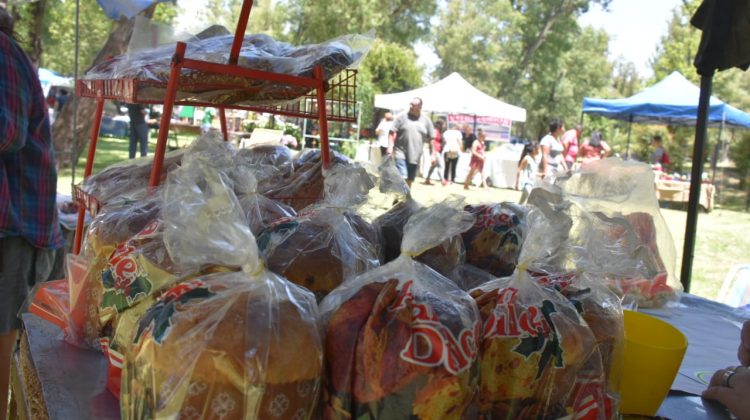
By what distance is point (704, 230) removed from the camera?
11312 millimetres

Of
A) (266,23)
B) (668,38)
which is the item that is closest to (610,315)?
(266,23)

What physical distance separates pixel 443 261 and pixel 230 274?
603 mm

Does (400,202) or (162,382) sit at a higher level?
(400,202)

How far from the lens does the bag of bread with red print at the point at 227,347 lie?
2.55ft

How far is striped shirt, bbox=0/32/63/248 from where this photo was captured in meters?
1.91

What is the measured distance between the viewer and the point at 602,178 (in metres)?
2.30

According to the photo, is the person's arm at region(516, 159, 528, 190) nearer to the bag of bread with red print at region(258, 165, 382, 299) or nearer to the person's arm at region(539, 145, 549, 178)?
the person's arm at region(539, 145, 549, 178)

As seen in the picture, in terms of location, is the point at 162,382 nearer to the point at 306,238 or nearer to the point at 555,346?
the point at 306,238

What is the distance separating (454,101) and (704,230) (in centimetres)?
714

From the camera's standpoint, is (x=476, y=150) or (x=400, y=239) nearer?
(x=400, y=239)

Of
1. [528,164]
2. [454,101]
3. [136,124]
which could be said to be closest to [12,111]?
[136,124]

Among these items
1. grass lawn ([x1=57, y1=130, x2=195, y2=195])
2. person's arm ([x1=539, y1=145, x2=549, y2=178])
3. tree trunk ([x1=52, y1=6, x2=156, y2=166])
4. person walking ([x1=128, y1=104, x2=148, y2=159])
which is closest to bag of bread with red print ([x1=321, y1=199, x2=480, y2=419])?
person walking ([x1=128, y1=104, x2=148, y2=159])

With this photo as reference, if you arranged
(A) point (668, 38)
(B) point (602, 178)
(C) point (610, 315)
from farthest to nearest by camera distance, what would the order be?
(A) point (668, 38) → (B) point (602, 178) → (C) point (610, 315)

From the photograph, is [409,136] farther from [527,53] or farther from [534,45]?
[527,53]
